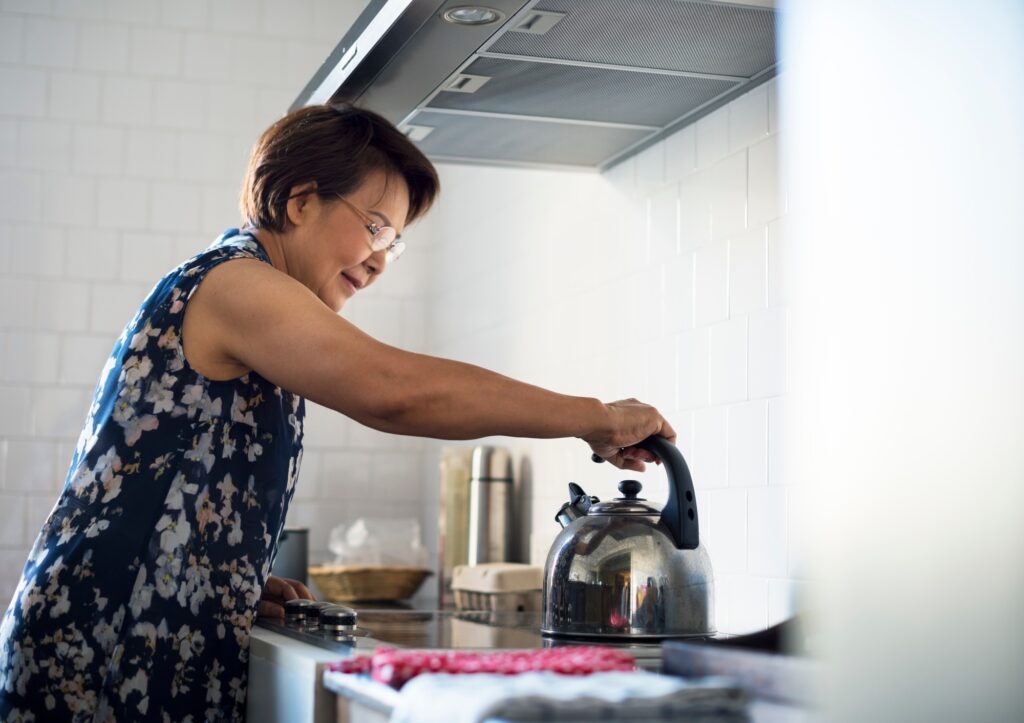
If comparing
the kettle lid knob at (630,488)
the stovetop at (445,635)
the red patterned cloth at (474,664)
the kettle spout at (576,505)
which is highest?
the kettle lid knob at (630,488)

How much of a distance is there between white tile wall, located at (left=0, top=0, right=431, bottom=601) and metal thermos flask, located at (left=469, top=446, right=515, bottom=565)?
84 cm

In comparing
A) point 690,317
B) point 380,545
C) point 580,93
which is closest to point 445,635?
point 690,317

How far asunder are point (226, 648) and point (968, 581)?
1012mm

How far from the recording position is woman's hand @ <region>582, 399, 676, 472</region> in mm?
1262

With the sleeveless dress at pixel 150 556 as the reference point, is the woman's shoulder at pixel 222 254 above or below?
above

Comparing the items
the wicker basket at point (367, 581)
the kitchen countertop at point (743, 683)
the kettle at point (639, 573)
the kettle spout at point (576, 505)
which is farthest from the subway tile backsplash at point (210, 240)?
the kitchen countertop at point (743, 683)

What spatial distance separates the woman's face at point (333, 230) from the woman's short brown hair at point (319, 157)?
1cm

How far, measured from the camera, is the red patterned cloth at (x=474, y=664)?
34.6 inches

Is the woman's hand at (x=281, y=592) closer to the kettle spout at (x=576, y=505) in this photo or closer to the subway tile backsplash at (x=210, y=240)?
the kettle spout at (x=576, y=505)

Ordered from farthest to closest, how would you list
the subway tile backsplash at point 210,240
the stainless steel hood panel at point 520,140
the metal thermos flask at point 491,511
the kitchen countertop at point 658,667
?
the metal thermos flask at point 491,511, the subway tile backsplash at point 210,240, the stainless steel hood panel at point 520,140, the kitchen countertop at point 658,667

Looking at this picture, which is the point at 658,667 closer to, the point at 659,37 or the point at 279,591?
the point at 279,591

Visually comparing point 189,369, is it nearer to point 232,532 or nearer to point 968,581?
point 232,532

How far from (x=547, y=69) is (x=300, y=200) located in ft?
1.40

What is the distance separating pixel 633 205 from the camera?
2.07 meters
